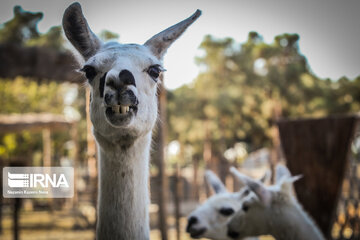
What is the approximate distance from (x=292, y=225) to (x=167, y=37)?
2418mm

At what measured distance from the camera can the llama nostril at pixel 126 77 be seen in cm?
205

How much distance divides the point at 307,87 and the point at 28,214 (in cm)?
1635

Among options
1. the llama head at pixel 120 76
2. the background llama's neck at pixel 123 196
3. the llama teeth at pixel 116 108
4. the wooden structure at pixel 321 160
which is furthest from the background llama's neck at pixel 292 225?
the llama teeth at pixel 116 108

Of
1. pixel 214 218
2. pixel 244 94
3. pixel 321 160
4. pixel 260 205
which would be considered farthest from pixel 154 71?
pixel 244 94

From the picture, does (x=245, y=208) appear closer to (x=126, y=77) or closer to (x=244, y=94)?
(x=126, y=77)

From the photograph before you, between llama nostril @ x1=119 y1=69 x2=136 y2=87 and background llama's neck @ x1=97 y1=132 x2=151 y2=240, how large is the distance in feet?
1.58

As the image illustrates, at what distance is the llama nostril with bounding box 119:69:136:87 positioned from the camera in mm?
2053

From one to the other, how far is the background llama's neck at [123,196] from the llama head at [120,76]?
0.49 ft

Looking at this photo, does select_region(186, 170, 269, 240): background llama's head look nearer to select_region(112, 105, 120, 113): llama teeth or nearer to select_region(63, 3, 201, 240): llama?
select_region(63, 3, 201, 240): llama

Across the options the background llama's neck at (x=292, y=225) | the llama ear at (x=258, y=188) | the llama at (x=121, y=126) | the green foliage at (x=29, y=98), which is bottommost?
the background llama's neck at (x=292, y=225)

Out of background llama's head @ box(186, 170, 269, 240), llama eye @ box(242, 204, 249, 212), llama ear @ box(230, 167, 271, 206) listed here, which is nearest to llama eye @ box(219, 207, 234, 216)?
background llama's head @ box(186, 170, 269, 240)

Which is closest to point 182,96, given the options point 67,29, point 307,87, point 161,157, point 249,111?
point 249,111

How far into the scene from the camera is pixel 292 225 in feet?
11.8

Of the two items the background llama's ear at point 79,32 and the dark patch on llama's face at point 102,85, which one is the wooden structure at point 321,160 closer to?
the background llama's ear at point 79,32
